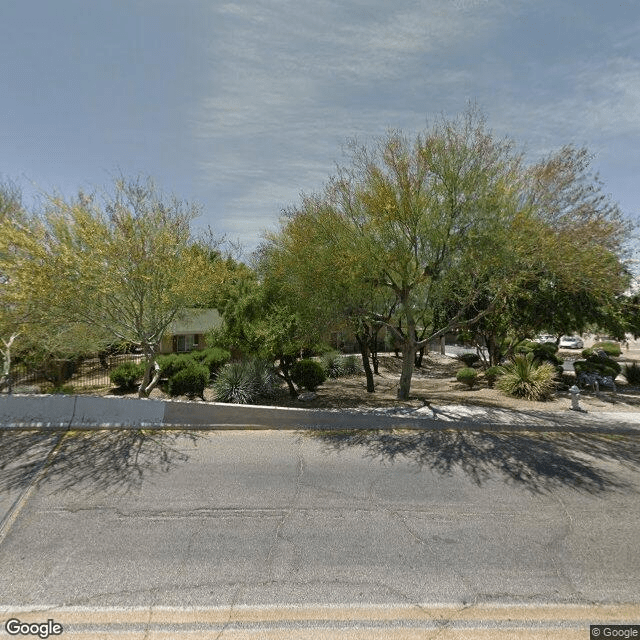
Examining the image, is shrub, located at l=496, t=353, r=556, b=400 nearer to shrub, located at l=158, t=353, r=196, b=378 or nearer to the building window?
shrub, located at l=158, t=353, r=196, b=378

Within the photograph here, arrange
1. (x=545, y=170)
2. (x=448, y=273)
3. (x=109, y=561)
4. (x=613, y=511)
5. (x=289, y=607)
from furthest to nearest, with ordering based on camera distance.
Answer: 1. (x=545, y=170)
2. (x=448, y=273)
3. (x=613, y=511)
4. (x=109, y=561)
5. (x=289, y=607)

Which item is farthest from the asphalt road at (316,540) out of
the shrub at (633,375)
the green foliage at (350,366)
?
the green foliage at (350,366)

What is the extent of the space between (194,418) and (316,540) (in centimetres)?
541

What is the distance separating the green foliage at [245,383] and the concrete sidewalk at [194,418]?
4.40 m

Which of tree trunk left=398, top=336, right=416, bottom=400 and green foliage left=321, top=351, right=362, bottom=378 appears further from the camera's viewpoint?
green foliage left=321, top=351, right=362, bottom=378

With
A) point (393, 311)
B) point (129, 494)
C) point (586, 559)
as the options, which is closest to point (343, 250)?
point (393, 311)

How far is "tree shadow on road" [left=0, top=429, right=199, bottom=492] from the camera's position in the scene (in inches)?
261

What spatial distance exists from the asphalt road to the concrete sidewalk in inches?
44.5

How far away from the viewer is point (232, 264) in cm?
1845

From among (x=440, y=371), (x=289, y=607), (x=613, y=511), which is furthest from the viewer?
(x=440, y=371)

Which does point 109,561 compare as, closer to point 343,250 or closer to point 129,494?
point 129,494

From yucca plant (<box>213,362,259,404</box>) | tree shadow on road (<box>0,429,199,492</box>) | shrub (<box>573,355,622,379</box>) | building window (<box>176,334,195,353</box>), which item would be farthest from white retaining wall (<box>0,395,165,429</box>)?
building window (<box>176,334,195,353</box>)

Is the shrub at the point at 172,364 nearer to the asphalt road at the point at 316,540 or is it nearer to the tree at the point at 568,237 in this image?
the asphalt road at the point at 316,540

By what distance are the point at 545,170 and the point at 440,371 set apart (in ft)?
64.5
